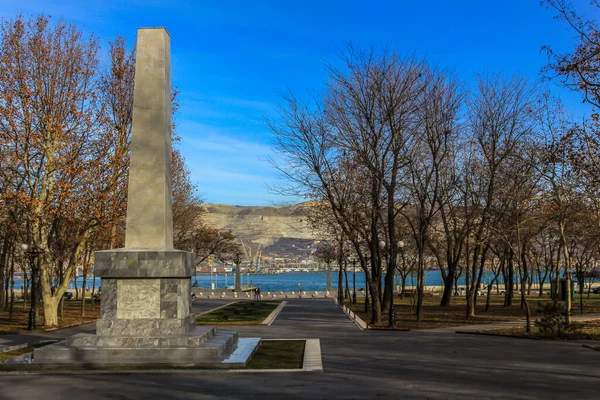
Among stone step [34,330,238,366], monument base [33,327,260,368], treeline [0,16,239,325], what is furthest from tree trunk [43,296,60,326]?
stone step [34,330,238,366]

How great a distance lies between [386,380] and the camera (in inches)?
479

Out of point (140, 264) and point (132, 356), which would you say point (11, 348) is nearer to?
point (132, 356)

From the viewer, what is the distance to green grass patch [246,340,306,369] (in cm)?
1400

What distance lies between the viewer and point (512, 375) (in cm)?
1274

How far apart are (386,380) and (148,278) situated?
5.86 metres

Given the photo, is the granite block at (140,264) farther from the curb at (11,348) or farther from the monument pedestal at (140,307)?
the curb at (11,348)

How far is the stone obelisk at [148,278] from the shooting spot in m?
13.3

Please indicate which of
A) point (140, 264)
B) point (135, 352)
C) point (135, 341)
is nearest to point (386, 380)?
point (135, 352)

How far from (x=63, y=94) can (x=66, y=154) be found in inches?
104

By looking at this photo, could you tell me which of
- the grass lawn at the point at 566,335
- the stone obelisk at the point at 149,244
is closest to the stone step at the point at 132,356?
the stone obelisk at the point at 149,244

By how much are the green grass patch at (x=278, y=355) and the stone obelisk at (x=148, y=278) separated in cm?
91

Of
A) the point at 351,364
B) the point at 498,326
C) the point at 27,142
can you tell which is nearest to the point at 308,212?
the point at 498,326

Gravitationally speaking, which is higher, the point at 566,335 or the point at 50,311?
A: the point at 50,311

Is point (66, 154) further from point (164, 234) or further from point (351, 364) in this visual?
point (351, 364)
